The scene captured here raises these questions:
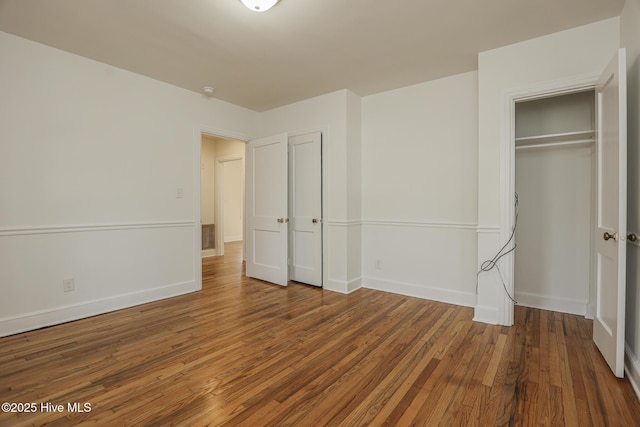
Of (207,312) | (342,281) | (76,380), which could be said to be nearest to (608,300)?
(342,281)

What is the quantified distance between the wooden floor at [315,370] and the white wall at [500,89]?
0.46m

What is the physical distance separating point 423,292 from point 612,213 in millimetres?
2007

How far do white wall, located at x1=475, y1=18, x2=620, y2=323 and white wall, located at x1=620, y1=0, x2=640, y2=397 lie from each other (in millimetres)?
332

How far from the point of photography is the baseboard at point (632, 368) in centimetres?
179

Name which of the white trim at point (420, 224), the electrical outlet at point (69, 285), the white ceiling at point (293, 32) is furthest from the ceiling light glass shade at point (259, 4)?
the electrical outlet at point (69, 285)

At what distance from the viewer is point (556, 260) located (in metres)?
3.16

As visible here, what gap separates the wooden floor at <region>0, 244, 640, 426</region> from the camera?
5.36 feet

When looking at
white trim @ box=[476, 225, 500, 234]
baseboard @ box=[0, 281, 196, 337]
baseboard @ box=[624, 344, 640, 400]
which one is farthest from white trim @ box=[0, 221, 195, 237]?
baseboard @ box=[624, 344, 640, 400]

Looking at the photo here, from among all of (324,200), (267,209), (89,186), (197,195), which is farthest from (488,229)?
(89,186)

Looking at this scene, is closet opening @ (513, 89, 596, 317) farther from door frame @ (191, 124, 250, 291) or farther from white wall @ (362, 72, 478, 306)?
door frame @ (191, 124, 250, 291)

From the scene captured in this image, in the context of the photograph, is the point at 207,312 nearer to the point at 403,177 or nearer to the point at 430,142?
the point at 403,177

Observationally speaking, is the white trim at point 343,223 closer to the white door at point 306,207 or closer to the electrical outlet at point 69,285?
the white door at point 306,207

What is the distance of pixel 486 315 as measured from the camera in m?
2.90

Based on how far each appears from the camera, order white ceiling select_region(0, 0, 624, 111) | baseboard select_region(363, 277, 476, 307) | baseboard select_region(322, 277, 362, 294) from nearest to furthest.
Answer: white ceiling select_region(0, 0, 624, 111) → baseboard select_region(363, 277, 476, 307) → baseboard select_region(322, 277, 362, 294)
